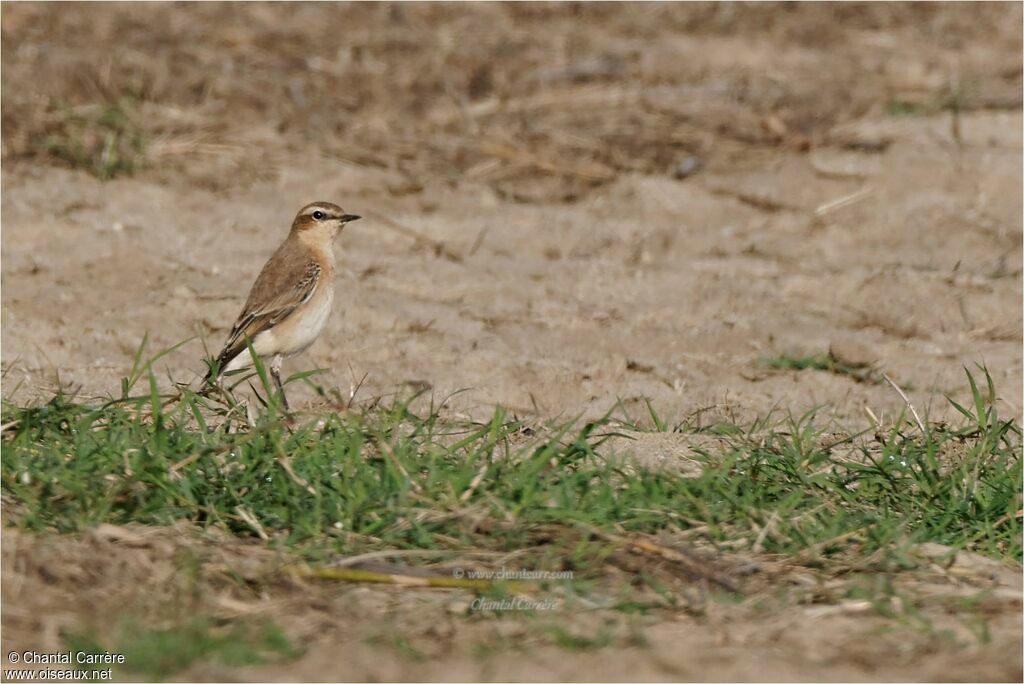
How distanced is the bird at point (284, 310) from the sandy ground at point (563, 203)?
266 mm

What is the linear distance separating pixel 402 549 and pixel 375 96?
25.0 ft

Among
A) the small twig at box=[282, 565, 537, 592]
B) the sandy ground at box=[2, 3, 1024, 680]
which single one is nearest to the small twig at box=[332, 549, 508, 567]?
the small twig at box=[282, 565, 537, 592]

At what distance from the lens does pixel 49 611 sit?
516 cm

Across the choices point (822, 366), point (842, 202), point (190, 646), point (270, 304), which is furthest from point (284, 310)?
point (842, 202)

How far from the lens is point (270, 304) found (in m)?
8.29

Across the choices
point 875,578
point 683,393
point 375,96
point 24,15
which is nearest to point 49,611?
point 875,578

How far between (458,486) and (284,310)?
9.20 feet

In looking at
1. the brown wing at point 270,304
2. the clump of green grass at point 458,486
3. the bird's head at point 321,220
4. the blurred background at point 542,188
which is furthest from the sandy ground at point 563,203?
the clump of green grass at point 458,486

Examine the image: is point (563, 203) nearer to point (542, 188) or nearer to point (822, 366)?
point (542, 188)

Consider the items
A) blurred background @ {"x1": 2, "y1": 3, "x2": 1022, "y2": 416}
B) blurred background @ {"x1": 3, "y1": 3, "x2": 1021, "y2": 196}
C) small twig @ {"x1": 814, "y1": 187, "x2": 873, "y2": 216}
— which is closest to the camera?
blurred background @ {"x1": 2, "y1": 3, "x2": 1022, "y2": 416}

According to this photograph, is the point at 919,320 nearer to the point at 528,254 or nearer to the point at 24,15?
the point at 528,254

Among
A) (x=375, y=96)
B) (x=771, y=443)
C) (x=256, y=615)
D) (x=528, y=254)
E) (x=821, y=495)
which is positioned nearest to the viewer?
(x=256, y=615)

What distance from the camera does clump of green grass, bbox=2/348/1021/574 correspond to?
5629mm

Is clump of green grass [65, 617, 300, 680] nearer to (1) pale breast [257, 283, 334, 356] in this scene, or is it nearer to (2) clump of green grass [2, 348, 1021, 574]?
(2) clump of green grass [2, 348, 1021, 574]
